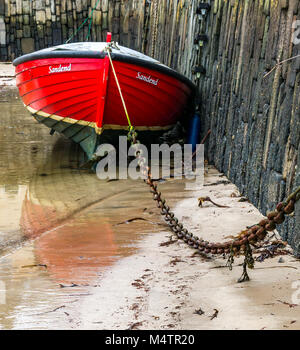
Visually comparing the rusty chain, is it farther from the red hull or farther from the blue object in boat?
the blue object in boat

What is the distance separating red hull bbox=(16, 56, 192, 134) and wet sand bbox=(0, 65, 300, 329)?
0.85 m

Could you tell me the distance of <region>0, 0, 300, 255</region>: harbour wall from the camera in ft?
14.6

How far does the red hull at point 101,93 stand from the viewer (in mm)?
7359

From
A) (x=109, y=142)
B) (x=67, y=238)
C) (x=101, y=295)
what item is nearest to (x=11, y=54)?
(x=109, y=142)

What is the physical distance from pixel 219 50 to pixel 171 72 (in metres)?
0.83

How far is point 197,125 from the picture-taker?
8188mm

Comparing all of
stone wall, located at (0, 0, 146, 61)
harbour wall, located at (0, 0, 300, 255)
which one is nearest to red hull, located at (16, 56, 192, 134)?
harbour wall, located at (0, 0, 300, 255)

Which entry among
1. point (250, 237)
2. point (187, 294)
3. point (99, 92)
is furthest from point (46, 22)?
point (250, 237)

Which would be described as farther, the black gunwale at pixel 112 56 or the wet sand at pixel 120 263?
the black gunwale at pixel 112 56

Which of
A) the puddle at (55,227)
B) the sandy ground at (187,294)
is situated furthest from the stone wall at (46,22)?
the sandy ground at (187,294)

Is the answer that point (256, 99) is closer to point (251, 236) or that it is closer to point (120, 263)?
point (120, 263)

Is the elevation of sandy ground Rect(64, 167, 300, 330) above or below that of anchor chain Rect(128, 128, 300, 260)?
below

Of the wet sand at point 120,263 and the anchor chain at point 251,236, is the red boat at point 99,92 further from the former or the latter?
the anchor chain at point 251,236
